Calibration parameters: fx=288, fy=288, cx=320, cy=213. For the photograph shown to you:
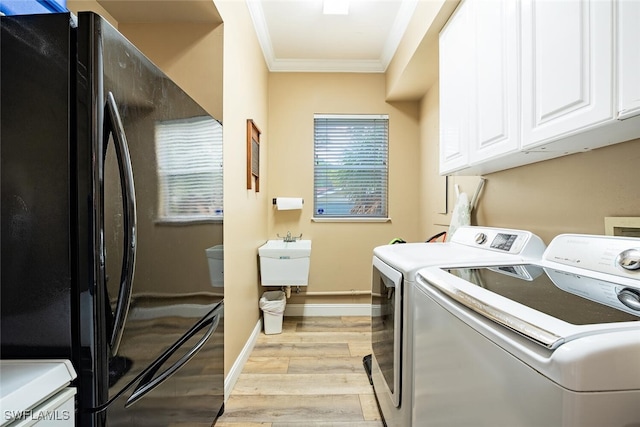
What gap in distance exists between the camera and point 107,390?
0.71m

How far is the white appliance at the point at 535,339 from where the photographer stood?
1.42 ft

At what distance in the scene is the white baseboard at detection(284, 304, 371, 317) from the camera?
10.1 ft

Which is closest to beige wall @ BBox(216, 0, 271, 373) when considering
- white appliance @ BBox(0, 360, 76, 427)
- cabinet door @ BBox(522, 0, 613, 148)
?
white appliance @ BBox(0, 360, 76, 427)

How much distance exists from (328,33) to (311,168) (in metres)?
1.25

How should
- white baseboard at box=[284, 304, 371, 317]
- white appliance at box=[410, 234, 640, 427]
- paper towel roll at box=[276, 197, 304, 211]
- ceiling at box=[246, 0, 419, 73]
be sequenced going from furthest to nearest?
white baseboard at box=[284, 304, 371, 317] < paper towel roll at box=[276, 197, 304, 211] < ceiling at box=[246, 0, 419, 73] < white appliance at box=[410, 234, 640, 427]

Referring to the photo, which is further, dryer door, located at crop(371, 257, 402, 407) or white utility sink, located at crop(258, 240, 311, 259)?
white utility sink, located at crop(258, 240, 311, 259)

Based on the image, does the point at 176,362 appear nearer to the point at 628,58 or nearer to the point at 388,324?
the point at 388,324

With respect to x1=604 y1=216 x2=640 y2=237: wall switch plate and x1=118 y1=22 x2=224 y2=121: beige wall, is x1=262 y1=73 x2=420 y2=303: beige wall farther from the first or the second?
x1=604 y1=216 x2=640 y2=237: wall switch plate

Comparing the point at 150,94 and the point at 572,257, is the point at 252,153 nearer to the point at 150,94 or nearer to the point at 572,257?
the point at 150,94

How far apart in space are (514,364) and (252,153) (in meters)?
2.07

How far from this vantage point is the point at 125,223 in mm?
749

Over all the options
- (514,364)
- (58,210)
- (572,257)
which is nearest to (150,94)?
(58,210)

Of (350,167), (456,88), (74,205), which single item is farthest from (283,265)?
(74,205)

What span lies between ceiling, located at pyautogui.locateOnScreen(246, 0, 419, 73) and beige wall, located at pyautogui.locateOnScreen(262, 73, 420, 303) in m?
0.14
